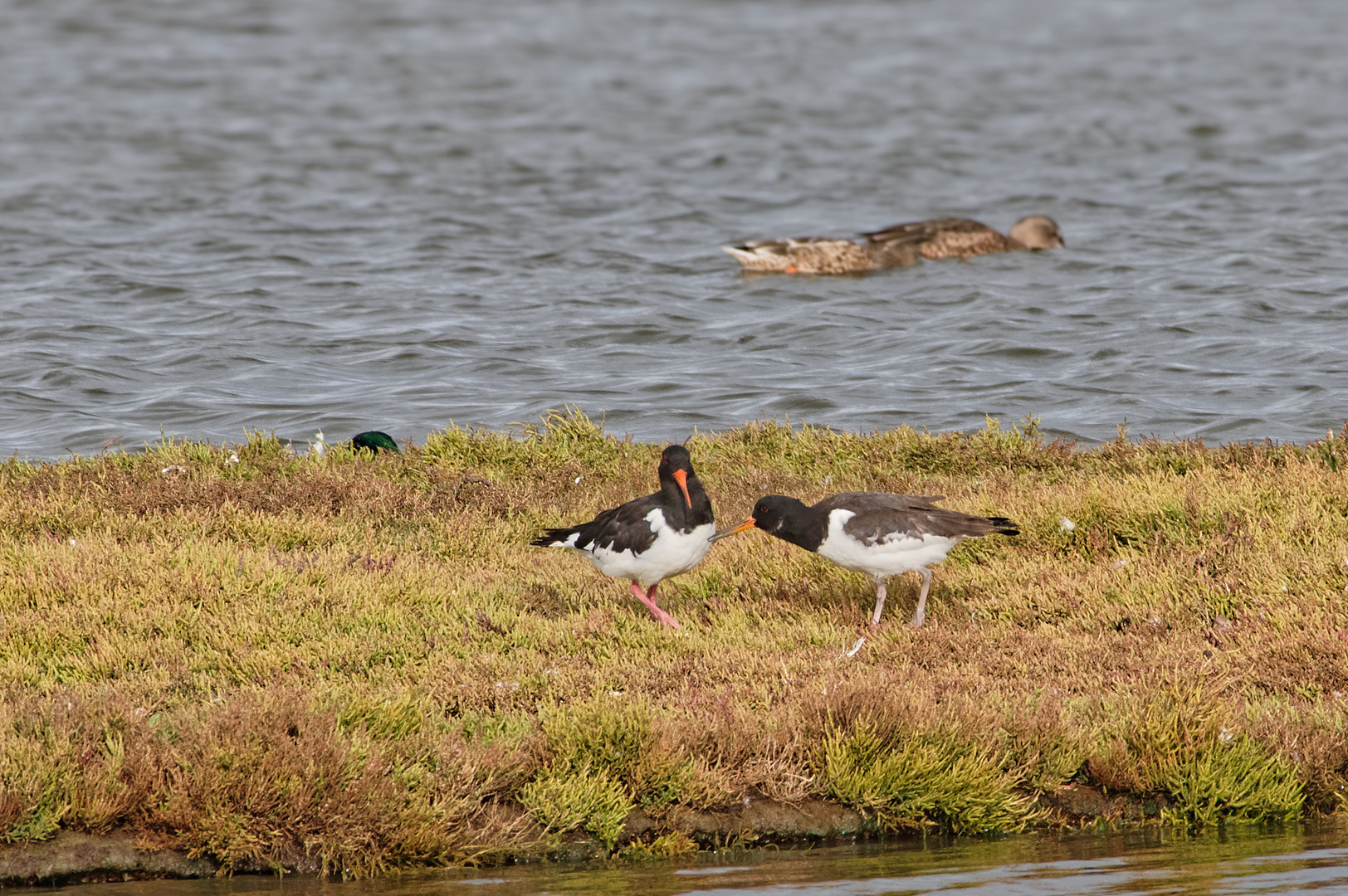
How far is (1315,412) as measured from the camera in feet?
51.0

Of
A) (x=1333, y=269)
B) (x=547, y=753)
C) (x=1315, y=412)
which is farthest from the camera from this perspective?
(x=1333, y=269)

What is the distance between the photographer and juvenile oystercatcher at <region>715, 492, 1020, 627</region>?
9.03 meters

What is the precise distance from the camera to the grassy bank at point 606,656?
22.5ft

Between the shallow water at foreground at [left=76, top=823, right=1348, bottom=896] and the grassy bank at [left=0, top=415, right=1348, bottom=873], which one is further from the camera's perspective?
the grassy bank at [left=0, top=415, right=1348, bottom=873]

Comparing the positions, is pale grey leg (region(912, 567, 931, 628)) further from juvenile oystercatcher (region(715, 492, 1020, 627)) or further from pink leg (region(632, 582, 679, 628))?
pink leg (region(632, 582, 679, 628))

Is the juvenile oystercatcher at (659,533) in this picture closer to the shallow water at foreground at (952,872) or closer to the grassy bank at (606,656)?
the grassy bank at (606,656)

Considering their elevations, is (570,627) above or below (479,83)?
below

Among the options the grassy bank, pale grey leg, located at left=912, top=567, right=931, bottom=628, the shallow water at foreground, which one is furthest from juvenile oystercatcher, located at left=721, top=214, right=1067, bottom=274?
the shallow water at foreground

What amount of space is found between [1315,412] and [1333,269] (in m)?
10.5

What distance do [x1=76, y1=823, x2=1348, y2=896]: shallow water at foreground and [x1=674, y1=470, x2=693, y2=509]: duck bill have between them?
9.30ft

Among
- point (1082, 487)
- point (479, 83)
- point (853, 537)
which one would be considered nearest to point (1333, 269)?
point (1082, 487)

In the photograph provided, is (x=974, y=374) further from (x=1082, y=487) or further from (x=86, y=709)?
(x=86, y=709)

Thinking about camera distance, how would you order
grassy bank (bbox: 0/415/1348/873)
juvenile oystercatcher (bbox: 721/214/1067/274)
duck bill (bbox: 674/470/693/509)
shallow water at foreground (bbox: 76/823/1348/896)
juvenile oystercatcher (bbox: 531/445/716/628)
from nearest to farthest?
shallow water at foreground (bbox: 76/823/1348/896) → grassy bank (bbox: 0/415/1348/873) → juvenile oystercatcher (bbox: 531/445/716/628) → duck bill (bbox: 674/470/693/509) → juvenile oystercatcher (bbox: 721/214/1067/274)

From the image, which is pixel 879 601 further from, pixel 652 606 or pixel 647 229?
pixel 647 229
